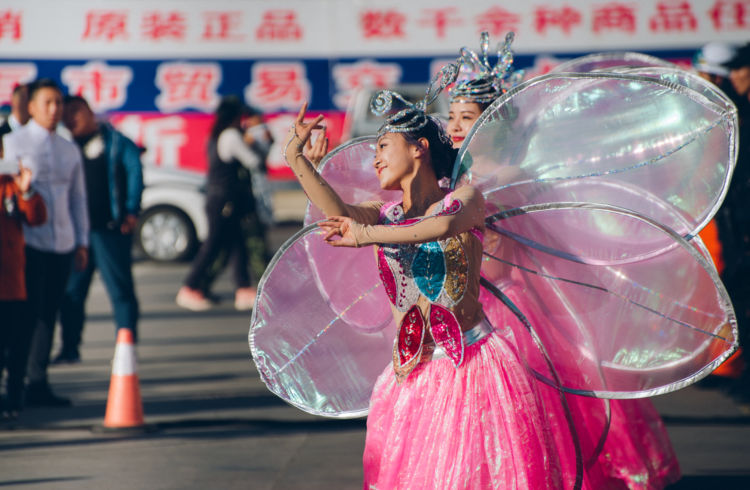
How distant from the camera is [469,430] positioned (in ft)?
12.2

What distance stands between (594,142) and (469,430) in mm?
1156

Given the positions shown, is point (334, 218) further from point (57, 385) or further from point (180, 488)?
point (57, 385)

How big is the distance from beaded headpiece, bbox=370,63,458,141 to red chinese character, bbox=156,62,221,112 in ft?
44.8

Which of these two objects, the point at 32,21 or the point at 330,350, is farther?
the point at 32,21

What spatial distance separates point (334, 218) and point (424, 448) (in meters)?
0.81

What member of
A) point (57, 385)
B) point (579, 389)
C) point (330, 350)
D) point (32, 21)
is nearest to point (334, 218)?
point (330, 350)

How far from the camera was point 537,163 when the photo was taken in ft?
13.4

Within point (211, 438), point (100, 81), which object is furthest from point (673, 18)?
point (211, 438)

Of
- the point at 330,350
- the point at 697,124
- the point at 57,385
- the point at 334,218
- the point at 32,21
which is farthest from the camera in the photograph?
the point at 32,21

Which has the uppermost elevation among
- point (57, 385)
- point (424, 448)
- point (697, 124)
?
point (697, 124)

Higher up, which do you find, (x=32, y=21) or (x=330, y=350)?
(x=32, y=21)

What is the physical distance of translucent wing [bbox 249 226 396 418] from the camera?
13.7 ft

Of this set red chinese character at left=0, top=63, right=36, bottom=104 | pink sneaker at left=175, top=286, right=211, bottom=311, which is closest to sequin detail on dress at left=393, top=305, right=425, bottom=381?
pink sneaker at left=175, top=286, right=211, bottom=311

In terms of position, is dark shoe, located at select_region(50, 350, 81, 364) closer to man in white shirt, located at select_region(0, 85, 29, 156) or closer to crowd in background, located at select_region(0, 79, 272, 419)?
crowd in background, located at select_region(0, 79, 272, 419)
